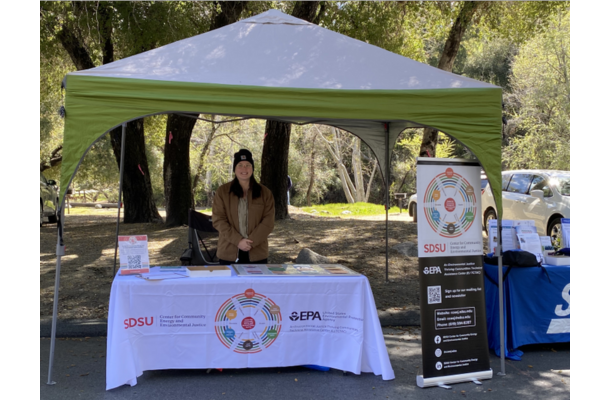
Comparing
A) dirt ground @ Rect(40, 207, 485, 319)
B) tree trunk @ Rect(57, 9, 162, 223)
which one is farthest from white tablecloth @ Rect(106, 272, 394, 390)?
tree trunk @ Rect(57, 9, 162, 223)

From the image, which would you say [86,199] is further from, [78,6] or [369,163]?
[78,6]

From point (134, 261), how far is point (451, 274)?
8.71ft

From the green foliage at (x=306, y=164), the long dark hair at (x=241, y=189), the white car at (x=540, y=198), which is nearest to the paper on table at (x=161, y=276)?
the long dark hair at (x=241, y=189)

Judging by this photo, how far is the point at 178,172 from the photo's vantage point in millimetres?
11711

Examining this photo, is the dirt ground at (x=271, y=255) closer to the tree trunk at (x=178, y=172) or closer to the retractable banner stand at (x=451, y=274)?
the tree trunk at (x=178, y=172)

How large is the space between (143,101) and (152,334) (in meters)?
1.86

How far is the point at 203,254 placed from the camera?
700cm

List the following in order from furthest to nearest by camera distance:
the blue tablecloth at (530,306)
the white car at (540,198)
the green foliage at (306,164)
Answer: the green foliage at (306,164) < the white car at (540,198) < the blue tablecloth at (530,306)

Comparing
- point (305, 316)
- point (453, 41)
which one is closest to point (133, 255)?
point (305, 316)

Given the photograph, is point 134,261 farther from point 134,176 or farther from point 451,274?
point 134,176

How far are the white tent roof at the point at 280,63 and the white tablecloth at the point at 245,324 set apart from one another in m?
1.65

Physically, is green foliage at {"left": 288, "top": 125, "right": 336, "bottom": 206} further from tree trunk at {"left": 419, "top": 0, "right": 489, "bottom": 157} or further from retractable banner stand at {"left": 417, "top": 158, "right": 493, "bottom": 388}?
retractable banner stand at {"left": 417, "top": 158, "right": 493, "bottom": 388}

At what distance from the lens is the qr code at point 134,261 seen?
430cm
